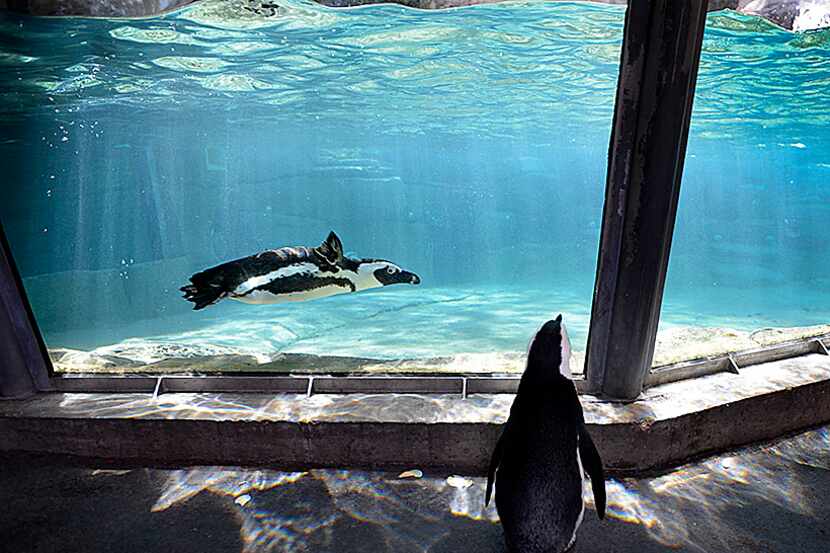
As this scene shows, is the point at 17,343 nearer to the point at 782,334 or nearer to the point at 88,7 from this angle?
the point at 88,7

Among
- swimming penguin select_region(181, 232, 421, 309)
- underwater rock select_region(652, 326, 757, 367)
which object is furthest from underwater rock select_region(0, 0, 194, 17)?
underwater rock select_region(652, 326, 757, 367)

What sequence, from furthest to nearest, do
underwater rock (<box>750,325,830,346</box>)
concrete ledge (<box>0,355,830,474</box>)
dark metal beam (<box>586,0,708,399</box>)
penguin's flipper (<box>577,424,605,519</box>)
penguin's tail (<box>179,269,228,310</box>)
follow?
1. underwater rock (<box>750,325,830,346</box>)
2. penguin's tail (<box>179,269,228,310</box>)
3. concrete ledge (<box>0,355,830,474</box>)
4. dark metal beam (<box>586,0,708,399</box>)
5. penguin's flipper (<box>577,424,605,519</box>)

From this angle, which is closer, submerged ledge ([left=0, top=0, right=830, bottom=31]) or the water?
submerged ledge ([left=0, top=0, right=830, bottom=31])

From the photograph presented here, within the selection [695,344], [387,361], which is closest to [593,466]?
[387,361]

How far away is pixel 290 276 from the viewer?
332 centimetres

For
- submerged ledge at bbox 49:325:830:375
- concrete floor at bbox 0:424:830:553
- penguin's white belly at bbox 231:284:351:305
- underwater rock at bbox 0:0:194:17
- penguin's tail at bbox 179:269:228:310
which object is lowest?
concrete floor at bbox 0:424:830:553

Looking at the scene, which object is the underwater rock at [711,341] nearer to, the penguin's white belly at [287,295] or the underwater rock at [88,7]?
the penguin's white belly at [287,295]

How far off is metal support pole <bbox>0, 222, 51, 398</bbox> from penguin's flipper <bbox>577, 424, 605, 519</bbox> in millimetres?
3496

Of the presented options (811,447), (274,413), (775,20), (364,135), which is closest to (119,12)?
(274,413)

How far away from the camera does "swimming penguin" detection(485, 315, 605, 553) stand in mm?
2000

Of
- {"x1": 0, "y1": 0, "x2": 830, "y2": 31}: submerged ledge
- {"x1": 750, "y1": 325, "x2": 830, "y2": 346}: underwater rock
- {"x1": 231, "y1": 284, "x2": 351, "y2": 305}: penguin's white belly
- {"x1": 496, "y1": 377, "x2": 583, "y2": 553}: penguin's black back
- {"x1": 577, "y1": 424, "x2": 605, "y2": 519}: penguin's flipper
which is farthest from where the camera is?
{"x1": 0, "y1": 0, "x2": 830, "y2": 31}: submerged ledge

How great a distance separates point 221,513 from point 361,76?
37.1ft

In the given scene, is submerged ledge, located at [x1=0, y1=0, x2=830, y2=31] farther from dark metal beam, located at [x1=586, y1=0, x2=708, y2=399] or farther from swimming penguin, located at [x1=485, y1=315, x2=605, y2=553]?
swimming penguin, located at [x1=485, y1=315, x2=605, y2=553]

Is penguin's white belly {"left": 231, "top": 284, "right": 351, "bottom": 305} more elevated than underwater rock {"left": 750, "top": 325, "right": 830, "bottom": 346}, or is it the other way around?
penguin's white belly {"left": 231, "top": 284, "right": 351, "bottom": 305}
